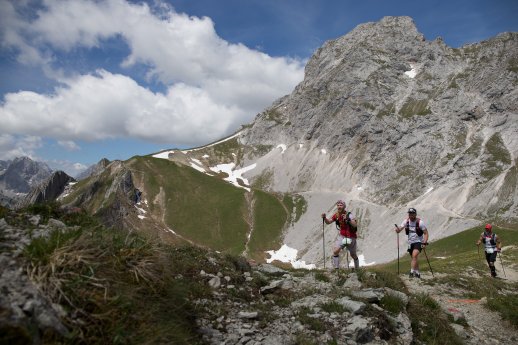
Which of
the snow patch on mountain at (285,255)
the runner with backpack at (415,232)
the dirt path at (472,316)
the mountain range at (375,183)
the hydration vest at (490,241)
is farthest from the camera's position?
the snow patch on mountain at (285,255)

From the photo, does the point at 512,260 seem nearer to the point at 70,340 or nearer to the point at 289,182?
the point at 70,340

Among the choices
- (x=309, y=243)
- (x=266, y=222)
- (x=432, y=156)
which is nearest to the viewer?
(x=309, y=243)

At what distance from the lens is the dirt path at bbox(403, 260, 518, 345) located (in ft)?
41.0

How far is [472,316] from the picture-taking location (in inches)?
Result: 571

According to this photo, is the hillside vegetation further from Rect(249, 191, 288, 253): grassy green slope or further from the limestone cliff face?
Rect(249, 191, 288, 253): grassy green slope

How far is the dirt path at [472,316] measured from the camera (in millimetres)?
12500

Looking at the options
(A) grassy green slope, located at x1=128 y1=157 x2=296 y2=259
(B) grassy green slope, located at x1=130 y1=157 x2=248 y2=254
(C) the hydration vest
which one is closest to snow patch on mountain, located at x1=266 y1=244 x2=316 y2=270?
(A) grassy green slope, located at x1=128 y1=157 x2=296 y2=259

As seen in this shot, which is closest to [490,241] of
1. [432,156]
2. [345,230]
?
[345,230]

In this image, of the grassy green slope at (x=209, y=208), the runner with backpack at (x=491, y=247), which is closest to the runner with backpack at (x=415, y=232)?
the runner with backpack at (x=491, y=247)

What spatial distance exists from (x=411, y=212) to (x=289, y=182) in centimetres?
17257

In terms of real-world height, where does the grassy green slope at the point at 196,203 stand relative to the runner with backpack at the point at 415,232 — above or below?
above

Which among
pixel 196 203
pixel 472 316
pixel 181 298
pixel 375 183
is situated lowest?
pixel 472 316

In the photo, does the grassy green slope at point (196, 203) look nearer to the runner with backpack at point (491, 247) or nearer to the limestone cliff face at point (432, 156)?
the limestone cliff face at point (432, 156)

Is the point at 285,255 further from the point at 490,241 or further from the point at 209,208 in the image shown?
the point at 490,241
